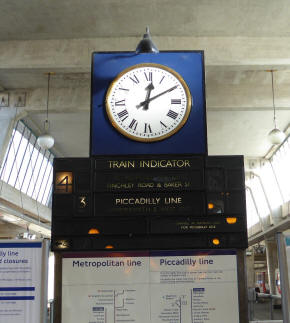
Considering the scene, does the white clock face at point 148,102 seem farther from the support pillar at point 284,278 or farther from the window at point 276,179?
the window at point 276,179

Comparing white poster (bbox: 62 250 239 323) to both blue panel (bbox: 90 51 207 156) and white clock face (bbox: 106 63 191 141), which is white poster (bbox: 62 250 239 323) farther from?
white clock face (bbox: 106 63 191 141)

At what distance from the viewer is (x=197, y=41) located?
14.2 m

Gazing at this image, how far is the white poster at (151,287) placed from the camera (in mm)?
3838

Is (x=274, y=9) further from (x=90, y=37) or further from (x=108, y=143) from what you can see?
(x=108, y=143)

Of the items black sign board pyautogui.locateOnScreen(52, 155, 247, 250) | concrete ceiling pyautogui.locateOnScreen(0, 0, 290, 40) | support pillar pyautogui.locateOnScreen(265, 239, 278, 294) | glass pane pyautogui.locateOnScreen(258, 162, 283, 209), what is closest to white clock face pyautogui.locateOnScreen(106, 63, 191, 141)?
black sign board pyautogui.locateOnScreen(52, 155, 247, 250)

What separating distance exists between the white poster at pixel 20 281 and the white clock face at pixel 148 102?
1265mm

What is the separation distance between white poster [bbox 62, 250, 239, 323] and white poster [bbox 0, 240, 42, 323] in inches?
8.8

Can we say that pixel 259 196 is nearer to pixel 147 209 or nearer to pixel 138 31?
pixel 138 31

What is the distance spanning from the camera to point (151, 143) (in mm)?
4281

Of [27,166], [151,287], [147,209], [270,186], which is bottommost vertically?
[151,287]

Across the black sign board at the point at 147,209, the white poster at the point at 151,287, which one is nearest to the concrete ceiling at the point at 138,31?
the black sign board at the point at 147,209

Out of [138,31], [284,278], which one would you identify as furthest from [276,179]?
[284,278]

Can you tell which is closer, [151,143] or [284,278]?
[284,278]

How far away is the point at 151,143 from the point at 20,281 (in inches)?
61.0
